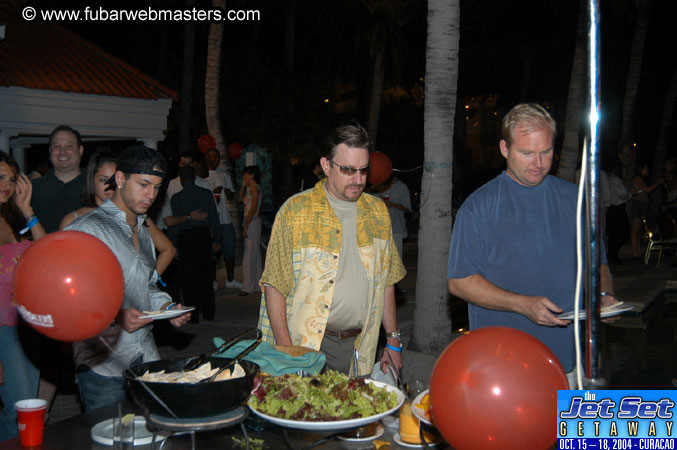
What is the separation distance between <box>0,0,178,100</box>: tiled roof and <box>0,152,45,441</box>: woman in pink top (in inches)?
332

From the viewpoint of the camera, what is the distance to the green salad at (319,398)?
8.70ft

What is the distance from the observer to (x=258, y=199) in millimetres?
11367

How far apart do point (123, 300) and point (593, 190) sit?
2.58 metres

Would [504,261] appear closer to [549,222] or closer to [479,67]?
[549,222]

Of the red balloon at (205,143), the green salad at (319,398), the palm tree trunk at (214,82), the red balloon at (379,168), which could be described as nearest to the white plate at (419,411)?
the green salad at (319,398)

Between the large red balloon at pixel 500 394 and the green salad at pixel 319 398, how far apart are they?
642 mm

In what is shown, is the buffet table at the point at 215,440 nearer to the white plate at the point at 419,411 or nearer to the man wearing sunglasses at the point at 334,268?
the white plate at the point at 419,411

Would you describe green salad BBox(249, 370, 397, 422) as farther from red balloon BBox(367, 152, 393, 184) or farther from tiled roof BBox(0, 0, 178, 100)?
tiled roof BBox(0, 0, 178, 100)

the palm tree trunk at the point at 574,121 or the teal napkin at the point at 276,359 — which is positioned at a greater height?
the palm tree trunk at the point at 574,121

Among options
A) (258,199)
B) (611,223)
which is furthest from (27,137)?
(611,223)

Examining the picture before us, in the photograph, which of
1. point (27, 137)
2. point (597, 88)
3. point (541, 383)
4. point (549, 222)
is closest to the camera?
point (597, 88)

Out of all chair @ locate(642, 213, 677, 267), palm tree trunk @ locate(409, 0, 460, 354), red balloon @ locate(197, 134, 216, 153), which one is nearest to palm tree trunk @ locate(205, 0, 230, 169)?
red balloon @ locate(197, 134, 216, 153)

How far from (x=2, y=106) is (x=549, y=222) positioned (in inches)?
462

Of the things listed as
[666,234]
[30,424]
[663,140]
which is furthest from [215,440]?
[663,140]
